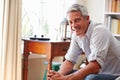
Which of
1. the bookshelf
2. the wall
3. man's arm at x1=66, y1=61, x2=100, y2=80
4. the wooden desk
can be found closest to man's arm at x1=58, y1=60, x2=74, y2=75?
man's arm at x1=66, y1=61, x2=100, y2=80

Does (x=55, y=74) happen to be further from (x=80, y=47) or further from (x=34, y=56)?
(x=34, y=56)

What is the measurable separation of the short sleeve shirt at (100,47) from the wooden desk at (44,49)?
1.87 ft

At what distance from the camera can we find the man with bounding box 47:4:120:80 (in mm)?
2002

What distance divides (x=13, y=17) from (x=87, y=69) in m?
1.25

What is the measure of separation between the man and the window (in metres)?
1.30

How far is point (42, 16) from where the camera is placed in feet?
12.3

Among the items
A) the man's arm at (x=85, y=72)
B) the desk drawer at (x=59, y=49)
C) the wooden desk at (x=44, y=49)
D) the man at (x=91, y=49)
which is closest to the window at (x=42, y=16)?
the wooden desk at (x=44, y=49)

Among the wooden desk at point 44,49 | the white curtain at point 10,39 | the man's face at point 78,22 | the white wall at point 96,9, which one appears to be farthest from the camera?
the white wall at point 96,9

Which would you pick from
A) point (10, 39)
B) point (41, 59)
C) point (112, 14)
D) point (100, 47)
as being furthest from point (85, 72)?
point (112, 14)

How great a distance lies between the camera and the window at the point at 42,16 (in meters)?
3.55

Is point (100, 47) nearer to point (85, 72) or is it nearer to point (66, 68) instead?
point (85, 72)

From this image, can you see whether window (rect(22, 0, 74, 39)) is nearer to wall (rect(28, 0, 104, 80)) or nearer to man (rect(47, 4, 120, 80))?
wall (rect(28, 0, 104, 80))

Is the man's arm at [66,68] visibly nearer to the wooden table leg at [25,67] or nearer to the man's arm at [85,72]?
the man's arm at [85,72]

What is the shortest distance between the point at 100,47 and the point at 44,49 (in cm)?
112
